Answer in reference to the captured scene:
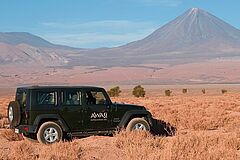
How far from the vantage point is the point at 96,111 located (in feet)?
43.2

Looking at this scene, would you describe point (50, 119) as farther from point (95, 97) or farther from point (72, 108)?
point (95, 97)

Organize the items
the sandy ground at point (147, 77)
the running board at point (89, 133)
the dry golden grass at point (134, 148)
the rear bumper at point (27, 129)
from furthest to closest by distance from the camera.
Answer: the sandy ground at point (147, 77), the running board at point (89, 133), the rear bumper at point (27, 129), the dry golden grass at point (134, 148)

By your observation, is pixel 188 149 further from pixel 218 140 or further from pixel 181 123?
pixel 181 123

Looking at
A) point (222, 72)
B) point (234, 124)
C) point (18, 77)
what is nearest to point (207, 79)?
point (222, 72)

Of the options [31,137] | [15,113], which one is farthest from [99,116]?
[15,113]

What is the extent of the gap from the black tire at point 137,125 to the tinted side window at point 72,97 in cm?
153

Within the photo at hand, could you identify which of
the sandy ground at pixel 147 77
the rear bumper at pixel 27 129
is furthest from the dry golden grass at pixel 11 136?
the sandy ground at pixel 147 77

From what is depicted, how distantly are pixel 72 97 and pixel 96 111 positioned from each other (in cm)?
74

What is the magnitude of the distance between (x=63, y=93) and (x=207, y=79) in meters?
138

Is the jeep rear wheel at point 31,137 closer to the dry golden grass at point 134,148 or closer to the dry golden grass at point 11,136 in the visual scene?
the dry golden grass at point 134,148

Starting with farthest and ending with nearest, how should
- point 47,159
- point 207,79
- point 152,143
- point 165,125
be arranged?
1. point 207,79
2. point 165,125
3. point 152,143
4. point 47,159

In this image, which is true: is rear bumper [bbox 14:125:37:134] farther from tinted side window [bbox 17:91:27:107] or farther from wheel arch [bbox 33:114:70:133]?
tinted side window [bbox 17:91:27:107]

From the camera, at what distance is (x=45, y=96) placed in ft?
42.0

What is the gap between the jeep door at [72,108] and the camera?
42.2 ft
